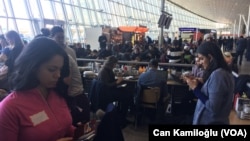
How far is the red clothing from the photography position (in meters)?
1.31

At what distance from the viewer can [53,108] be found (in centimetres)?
156

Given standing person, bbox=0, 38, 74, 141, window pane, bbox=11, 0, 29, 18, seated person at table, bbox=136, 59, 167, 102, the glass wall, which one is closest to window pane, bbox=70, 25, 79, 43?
the glass wall

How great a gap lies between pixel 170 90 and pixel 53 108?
157 inches

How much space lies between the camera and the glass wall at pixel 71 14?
10.8 m

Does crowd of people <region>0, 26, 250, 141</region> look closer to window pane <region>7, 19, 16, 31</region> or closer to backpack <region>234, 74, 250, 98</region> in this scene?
backpack <region>234, 74, 250, 98</region>

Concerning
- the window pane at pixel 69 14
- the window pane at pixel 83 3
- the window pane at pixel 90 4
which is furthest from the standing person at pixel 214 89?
the window pane at pixel 90 4

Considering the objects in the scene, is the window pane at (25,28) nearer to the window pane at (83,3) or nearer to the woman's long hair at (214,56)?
the window pane at (83,3)

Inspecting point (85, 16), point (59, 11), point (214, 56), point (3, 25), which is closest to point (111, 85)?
point (214, 56)

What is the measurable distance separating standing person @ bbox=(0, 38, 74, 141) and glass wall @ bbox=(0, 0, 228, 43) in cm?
841

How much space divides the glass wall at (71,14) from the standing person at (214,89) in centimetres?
811

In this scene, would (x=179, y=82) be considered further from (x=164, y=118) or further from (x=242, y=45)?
(x=242, y=45)

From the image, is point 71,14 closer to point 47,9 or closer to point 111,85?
point 47,9

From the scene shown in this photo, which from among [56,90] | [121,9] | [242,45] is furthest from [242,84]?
[121,9]

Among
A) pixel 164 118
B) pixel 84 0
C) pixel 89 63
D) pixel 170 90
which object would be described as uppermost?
pixel 84 0
